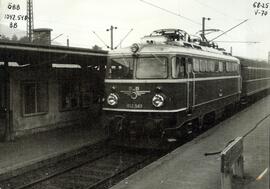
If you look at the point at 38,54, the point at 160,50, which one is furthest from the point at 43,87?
the point at 160,50

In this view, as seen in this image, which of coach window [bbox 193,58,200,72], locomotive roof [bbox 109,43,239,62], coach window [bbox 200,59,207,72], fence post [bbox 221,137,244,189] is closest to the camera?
fence post [bbox 221,137,244,189]

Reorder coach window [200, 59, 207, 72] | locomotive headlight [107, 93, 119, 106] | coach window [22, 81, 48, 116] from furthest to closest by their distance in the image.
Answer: coach window [22, 81, 48, 116], coach window [200, 59, 207, 72], locomotive headlight [107, 93, 119, 106]

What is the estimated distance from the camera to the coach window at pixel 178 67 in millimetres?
11023

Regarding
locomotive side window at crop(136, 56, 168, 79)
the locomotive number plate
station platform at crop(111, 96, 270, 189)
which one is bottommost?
station platform at crop(111, 96, 270, 189)

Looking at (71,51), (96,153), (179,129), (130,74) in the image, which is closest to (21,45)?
(71,51)

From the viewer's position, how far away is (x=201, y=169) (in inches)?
323

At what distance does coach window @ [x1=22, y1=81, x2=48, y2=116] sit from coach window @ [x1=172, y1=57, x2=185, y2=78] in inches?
201

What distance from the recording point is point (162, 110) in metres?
10.9

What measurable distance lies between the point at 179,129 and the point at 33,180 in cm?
418

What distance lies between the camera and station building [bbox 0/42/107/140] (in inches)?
479

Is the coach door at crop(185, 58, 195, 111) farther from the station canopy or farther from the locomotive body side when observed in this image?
the locomotive body side

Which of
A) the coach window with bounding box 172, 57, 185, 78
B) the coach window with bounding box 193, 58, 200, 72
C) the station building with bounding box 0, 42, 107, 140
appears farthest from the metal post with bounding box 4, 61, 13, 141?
the coach window with bounding box 193, 58, 200, 72

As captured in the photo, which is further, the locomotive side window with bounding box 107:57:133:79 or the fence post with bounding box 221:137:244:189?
the locomotive side window with bounding box 107:57:133:79

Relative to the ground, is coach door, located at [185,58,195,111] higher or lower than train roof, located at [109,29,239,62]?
lower
